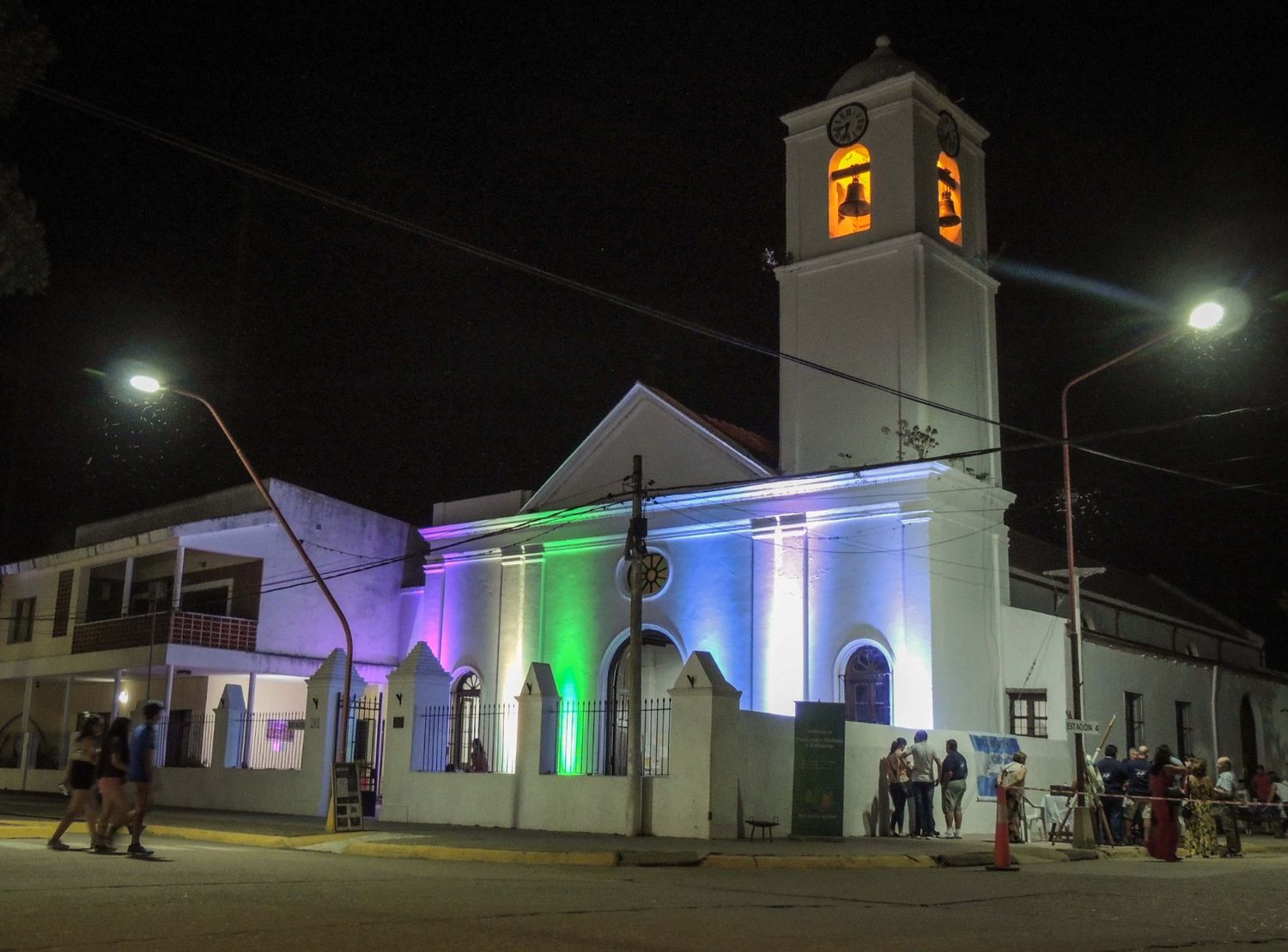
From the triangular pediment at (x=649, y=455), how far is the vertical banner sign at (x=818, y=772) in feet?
24.6

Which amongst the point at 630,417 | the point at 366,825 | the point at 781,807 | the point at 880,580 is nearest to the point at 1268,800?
the point at 880,580

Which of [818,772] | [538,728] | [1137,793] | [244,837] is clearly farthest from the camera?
[538,728]

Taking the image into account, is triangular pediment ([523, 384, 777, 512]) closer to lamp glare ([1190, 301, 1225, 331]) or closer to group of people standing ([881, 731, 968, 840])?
group of people standing ([881, 731, 968, 840])

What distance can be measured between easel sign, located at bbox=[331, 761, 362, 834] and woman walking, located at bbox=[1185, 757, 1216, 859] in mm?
11773

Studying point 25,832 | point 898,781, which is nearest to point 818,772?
point 898,781

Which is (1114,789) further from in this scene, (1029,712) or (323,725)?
(323,725)

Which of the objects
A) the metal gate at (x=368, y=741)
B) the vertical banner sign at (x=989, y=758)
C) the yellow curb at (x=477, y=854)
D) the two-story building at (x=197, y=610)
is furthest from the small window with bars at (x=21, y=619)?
the vertical banner sign at (x=989, y=758)

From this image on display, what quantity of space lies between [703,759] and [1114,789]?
655 centimetres

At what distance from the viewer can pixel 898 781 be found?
20.7 m

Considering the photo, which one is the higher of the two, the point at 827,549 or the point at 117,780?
Answer: the point at 827,549

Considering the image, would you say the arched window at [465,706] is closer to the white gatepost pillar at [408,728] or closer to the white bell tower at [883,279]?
the white gatepost pillar at [408,728]

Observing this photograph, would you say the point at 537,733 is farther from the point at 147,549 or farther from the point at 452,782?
the point at 147,549

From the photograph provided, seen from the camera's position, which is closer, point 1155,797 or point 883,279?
point 1155,797

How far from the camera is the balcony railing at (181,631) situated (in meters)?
30.8
